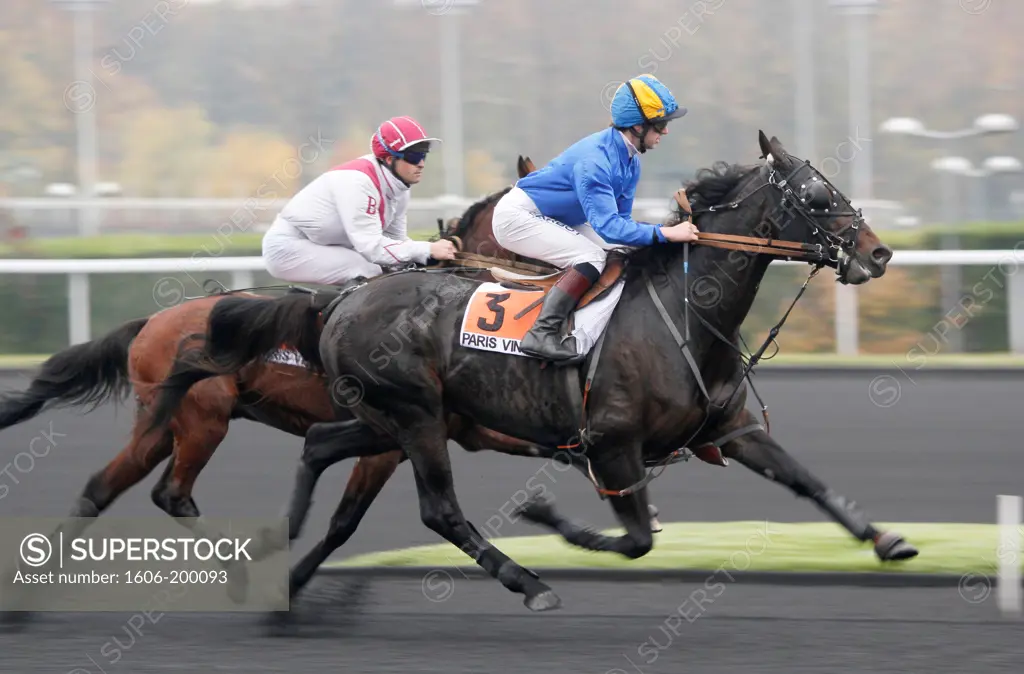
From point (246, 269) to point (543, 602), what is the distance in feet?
Answer: 28.2

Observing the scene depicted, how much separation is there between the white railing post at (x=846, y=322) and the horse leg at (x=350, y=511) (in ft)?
24.8

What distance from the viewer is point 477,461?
8.98m

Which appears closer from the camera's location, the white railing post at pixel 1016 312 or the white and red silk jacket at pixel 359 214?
the white and red silk jacket at pixel 359 214

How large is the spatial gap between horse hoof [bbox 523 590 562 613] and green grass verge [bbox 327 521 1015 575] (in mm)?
881

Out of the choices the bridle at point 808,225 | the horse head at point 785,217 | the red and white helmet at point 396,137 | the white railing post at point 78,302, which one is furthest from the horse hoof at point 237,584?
the white railing post at point 78,302

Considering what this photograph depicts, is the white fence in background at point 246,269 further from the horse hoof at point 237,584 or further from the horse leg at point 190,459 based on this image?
the horse hoof at point 237,584

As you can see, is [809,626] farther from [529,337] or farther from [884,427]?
[884,427]

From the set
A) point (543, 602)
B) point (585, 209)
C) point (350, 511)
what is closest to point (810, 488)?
point (543, 602)

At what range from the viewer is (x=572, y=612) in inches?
212

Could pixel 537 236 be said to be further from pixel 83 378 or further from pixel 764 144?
pixel 83 378

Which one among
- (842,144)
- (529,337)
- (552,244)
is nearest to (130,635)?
(529,337)

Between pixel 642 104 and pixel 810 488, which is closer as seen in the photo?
pixel 642 104

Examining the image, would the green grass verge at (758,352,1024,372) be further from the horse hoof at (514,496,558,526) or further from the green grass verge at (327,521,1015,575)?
the horse hoof at (514,496,558,526)

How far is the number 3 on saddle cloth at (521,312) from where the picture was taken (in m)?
5.27
